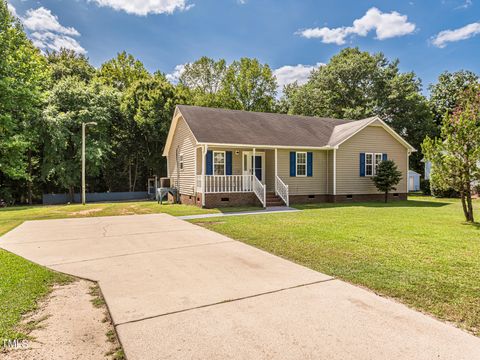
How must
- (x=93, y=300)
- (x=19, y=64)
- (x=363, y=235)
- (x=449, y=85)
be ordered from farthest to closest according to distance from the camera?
(x=449, y=85), (x=19, y=64), (x=363, y=235), (x=93, y=300)

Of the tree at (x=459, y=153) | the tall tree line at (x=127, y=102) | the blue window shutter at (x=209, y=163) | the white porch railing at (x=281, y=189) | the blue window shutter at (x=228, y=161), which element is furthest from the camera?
the tall tree line at (x=127, y=102)

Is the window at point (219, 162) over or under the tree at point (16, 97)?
under

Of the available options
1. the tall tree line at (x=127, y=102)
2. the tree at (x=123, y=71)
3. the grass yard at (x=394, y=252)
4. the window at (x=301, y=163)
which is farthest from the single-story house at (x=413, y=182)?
the tree at (x=123, y=71)

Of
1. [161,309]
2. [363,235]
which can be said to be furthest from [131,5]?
[161,309]

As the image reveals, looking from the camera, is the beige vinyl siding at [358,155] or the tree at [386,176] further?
the beige vinyl siding at [358,155]

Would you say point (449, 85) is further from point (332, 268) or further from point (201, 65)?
point (332, 268)

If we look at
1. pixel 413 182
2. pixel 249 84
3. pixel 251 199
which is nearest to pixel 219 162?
pixel 251 199

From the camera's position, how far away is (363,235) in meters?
7.38

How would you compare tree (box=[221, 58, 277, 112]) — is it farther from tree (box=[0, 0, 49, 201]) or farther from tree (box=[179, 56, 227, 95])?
tree (box=[0, 0, 49, 201])

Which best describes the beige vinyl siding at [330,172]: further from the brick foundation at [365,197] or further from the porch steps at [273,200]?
the porch steps at [273,200]

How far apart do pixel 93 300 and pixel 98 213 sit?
10.1 metres

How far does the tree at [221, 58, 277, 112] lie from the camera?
1335 inches

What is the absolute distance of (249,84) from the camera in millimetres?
34000

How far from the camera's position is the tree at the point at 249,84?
33.9 metres
